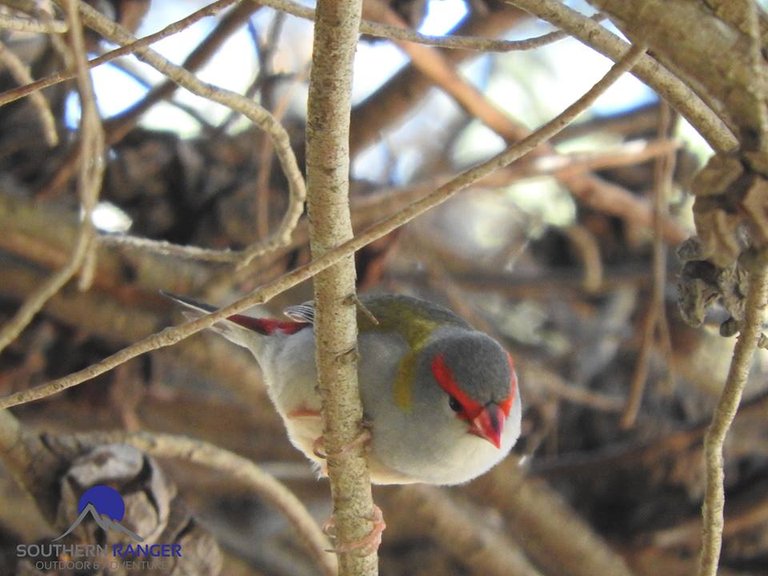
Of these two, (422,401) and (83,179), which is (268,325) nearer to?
(422,401)

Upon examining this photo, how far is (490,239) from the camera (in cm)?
689

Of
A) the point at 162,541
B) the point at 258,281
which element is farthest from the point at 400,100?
the point at 162,541

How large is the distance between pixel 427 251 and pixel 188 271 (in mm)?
1352

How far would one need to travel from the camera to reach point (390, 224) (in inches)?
60.3

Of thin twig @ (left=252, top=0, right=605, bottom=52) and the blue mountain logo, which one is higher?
thin twig @ (left=252, top=0, right=605, bottom=52)

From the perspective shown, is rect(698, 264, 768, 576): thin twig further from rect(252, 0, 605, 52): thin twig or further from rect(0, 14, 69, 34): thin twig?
rect(0, 14, 69, 34): thin twig

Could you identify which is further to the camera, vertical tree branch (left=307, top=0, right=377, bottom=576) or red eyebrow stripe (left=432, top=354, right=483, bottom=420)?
red eyebrow stripe (left=432, top=354, right=483, bottom=420)

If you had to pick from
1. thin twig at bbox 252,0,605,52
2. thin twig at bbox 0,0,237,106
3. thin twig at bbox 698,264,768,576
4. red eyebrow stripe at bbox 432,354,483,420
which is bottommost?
thin twig at bbox 698,264,768,576

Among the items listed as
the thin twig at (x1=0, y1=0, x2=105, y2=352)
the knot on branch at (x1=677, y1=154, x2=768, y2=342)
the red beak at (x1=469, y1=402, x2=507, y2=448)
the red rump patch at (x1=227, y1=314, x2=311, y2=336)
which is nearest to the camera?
the knot on branch at (x1=677, y1=154, x2=768, y2=342)

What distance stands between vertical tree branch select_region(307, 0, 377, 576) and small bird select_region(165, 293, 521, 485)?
206 mm

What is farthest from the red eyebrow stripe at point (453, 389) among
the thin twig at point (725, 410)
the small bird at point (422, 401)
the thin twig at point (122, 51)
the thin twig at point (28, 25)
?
the thin twig at point (28, 25)

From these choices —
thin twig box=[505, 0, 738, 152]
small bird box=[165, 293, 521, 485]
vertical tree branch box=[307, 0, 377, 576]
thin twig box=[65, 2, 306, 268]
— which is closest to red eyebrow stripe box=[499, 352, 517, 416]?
small bird box=[165, 293, 521, 485]

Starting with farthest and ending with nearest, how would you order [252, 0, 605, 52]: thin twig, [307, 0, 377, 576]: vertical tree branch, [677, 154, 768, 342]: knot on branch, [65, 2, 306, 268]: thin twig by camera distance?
1. [252, 0, 605, 52]: thin twig
2. [65, 2, 306, 268]: thin twig
3. [307, 0, 377, 576]: vertical tree branch
4. [677, 154, 768, 342]: knot on branch

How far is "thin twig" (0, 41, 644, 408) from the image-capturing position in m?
1.44
